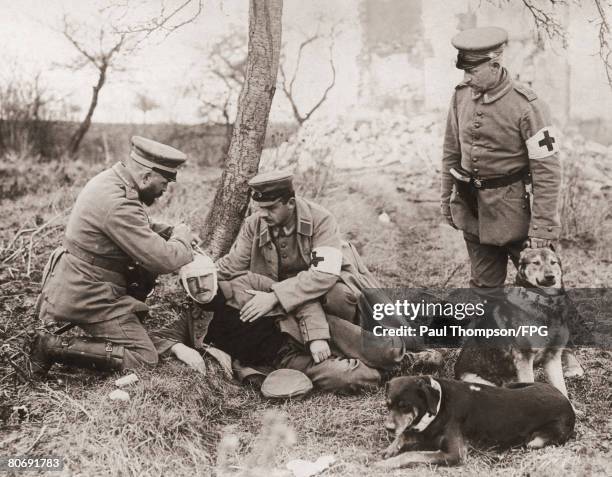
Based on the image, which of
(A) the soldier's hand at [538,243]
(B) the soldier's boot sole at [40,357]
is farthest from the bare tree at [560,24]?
(B) the soldier's boot sole at [40,357]

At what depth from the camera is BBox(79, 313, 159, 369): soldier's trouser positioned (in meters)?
4.07

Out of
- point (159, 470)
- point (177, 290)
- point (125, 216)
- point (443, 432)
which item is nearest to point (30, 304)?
point (177, 290)

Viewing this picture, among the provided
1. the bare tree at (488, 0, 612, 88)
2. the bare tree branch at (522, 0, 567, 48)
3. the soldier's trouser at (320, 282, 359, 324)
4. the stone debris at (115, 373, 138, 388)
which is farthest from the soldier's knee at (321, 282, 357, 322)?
the bare tree branch at (522, 0, 567, 48)

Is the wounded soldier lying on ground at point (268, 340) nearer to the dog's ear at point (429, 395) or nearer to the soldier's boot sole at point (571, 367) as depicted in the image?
the soldier's boot sole at point (571, 367)

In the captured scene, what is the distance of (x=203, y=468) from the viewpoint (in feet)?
10.6

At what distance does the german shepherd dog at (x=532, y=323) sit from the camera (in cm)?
372

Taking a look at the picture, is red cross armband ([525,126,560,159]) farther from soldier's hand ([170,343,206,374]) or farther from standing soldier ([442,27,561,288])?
Answer: soldier's hand ([170,343,206,374])

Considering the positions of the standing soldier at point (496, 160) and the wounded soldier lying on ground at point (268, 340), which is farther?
the wounded soldier lying on ground at point (268, 340)

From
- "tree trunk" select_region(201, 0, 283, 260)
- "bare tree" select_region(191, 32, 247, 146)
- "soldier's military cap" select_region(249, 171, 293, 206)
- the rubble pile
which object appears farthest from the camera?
"bare tree" select_region(191, 32, 247, 146)

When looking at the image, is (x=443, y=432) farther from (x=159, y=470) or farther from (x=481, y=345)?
(x=159, y=470)

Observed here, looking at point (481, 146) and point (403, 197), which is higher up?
point (481, 146)

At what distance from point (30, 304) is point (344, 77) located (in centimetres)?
657

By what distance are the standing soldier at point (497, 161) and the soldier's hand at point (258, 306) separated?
1.46 meters

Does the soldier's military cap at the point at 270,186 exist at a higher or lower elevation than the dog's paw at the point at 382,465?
higher
